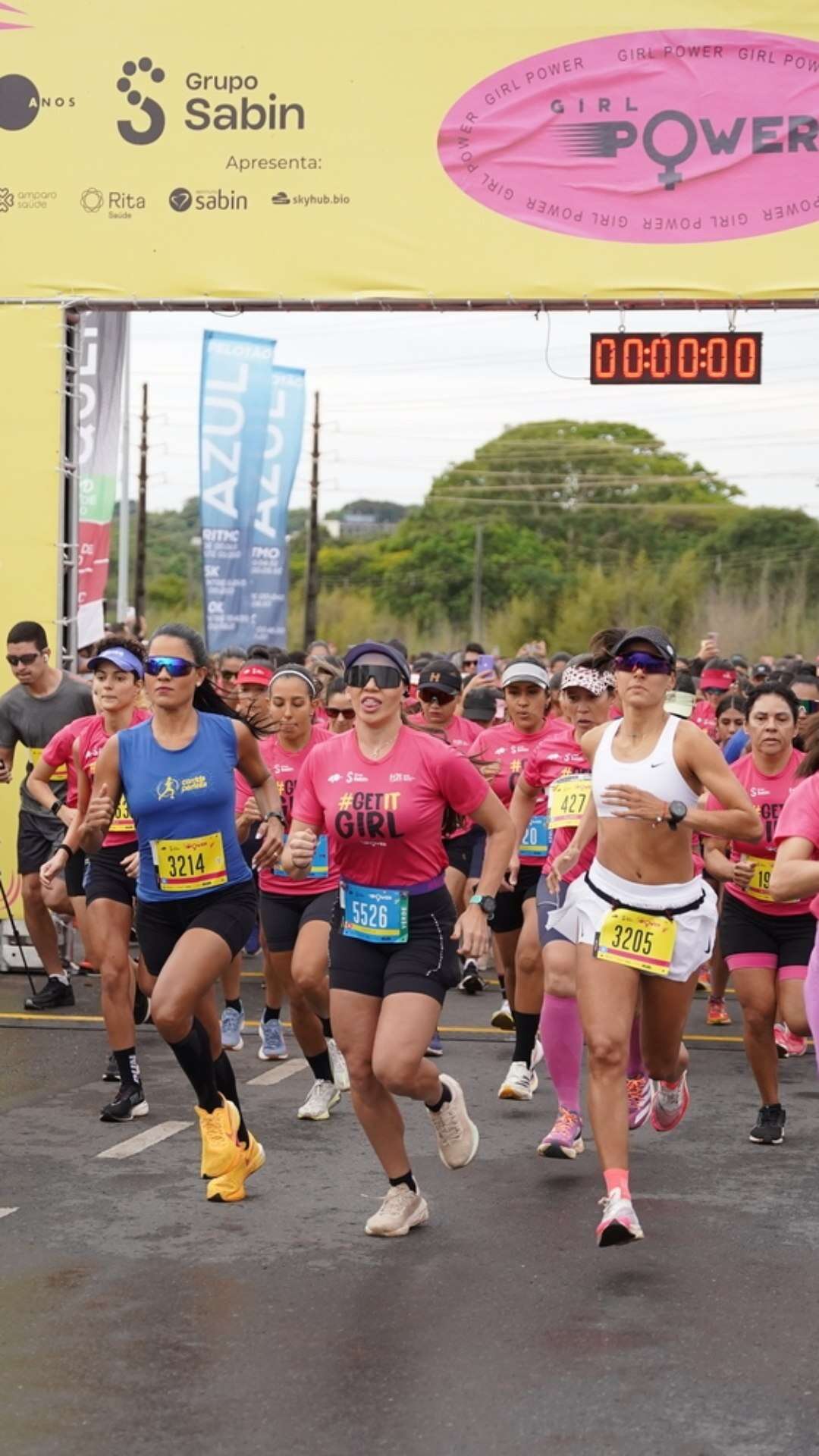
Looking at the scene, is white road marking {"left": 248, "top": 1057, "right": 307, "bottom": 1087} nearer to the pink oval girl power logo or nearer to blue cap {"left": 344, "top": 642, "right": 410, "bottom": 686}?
blue cap {"left": 344, "top": 642, "right": 410, "bottom": 686}

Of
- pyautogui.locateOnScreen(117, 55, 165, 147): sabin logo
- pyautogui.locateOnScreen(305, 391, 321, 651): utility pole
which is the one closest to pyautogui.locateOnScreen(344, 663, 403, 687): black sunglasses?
pyautogui.locateOnScreen(117, 55, 165, 147): sabin logo

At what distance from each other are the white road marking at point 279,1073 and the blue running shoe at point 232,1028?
396mm

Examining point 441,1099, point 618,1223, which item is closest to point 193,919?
point 441,1099

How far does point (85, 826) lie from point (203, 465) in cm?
1697

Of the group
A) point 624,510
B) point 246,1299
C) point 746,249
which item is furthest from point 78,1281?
point 624,510

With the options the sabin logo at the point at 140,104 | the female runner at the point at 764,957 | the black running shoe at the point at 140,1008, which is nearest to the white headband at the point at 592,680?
the female runner at the point at 764,957

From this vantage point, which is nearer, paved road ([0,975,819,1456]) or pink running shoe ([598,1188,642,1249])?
paved road ([0,975,819,1456])

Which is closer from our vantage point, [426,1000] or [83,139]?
[426,1000]

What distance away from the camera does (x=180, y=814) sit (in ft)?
23.8

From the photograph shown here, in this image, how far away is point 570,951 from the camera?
8.00 meters

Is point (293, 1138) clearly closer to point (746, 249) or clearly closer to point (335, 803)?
point (335, 803)

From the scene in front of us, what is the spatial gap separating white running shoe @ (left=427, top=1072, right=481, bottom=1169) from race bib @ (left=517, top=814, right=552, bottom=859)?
258 cm

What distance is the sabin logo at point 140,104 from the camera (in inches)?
483

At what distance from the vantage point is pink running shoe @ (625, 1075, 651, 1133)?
292 inches
